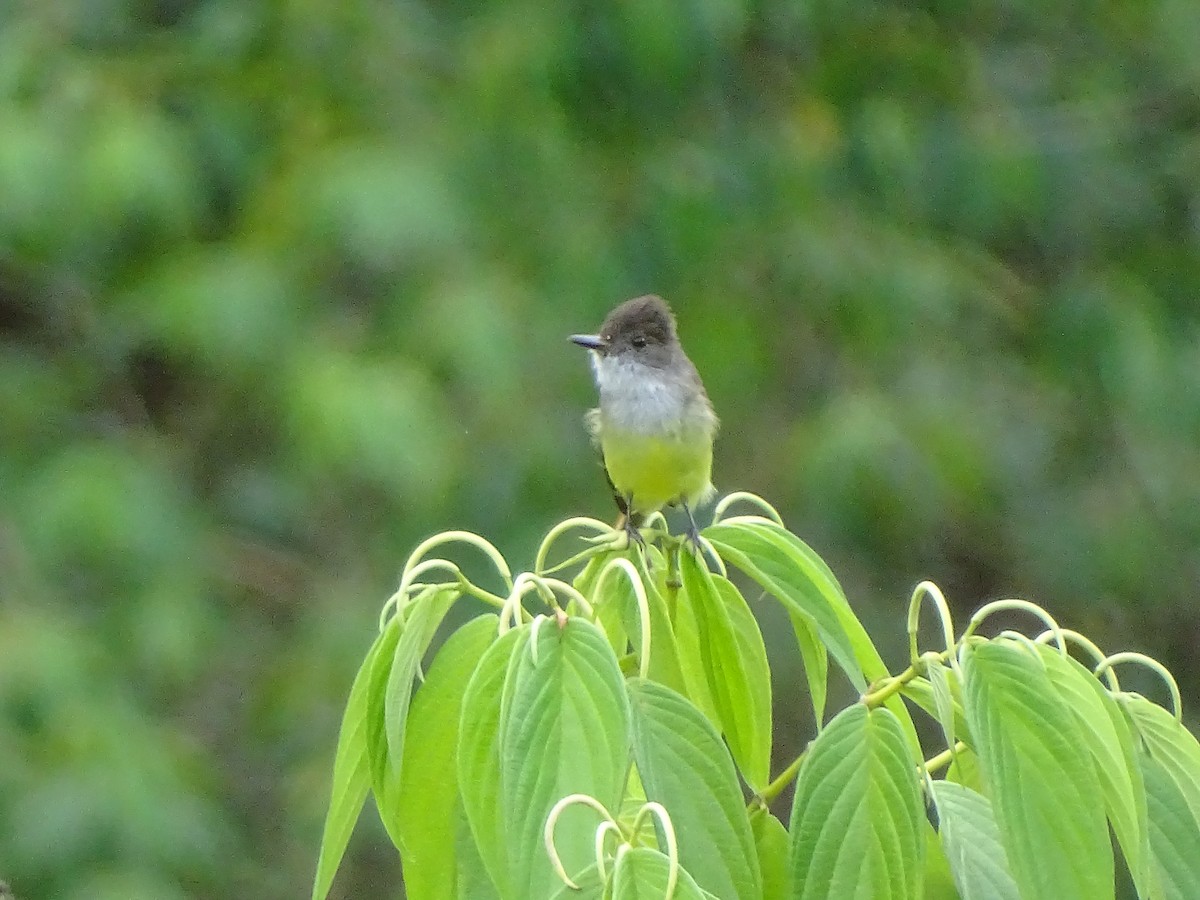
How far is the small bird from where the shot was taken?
2.50 metres

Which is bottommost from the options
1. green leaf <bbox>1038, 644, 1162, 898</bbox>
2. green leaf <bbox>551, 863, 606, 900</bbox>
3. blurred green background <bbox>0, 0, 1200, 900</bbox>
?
green leaf <bbox>551, 863, 606, 900</bbox>

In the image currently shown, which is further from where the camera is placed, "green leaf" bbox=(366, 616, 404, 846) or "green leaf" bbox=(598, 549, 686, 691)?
"green leaf" bbox=(598, 549, 686, 691)

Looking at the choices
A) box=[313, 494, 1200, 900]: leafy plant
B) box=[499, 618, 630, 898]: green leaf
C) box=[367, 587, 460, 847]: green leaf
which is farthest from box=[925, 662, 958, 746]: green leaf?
box=[367, 587, 460, 847]: green leaf

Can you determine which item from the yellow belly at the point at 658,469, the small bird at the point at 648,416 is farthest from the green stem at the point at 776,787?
the yellow belly at the point at 658,469

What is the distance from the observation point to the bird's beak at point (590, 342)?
2631 mm

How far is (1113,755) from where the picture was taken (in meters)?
1.10

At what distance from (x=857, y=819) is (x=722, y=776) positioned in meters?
0.10

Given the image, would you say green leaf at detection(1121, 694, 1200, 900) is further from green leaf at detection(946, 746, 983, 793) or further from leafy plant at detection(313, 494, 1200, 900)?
green leaf at detection(946, 746, 983, 793)

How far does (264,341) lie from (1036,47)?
9.27ft

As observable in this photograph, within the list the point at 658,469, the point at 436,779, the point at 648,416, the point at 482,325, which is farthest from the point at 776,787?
the point at 482,325

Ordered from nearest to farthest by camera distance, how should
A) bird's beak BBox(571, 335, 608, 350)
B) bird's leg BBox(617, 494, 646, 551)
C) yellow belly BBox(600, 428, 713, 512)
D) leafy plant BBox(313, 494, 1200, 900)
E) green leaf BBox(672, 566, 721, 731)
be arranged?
leafy plant BBox(313, 494, 1200, 900) → green leaf BBox(672, 566, 721, 731) → bird's leg BBox(617, 494, 646, 551) → yellow belly BBox(600, 428, 713, 512) → bird's beak BBox(571, 335, 608, 350)

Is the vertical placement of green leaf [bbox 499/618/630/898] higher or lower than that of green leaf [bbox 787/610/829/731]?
lower

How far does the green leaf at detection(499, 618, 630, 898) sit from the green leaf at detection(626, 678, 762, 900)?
0.06 m

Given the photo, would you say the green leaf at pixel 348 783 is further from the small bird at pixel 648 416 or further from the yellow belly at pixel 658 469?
the yellow belly at pixel 658 469
